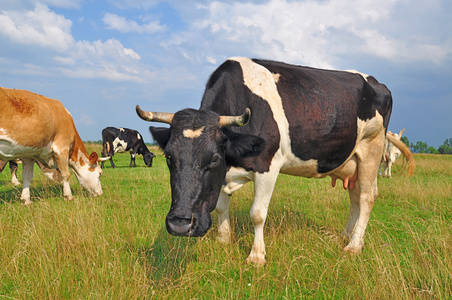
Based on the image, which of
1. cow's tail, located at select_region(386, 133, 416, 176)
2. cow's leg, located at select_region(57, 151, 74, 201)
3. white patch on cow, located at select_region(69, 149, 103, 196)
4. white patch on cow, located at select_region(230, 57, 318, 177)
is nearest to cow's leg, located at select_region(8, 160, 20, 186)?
white patch on cow, located at select_region(69, 149, 103, 196)

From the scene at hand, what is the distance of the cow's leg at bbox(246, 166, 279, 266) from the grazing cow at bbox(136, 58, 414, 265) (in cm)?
1

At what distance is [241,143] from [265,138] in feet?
1.61

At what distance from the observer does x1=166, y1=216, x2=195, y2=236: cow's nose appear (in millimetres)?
3164

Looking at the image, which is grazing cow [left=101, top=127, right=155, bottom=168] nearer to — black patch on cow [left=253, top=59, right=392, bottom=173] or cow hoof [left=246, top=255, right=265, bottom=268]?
black patch on cow [left=253, top=59, right=392, bottom=173]

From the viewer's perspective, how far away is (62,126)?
898 centimetres

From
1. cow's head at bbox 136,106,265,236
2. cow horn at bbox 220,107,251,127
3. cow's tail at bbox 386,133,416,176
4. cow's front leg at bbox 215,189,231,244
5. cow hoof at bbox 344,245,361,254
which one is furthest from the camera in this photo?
cow's tail at bbox 386,133,416,176

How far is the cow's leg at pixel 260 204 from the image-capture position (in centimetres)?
423

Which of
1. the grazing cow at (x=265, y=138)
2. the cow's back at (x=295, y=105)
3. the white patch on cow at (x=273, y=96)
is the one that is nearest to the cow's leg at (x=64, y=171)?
the grazing cow at (x=265, y=138)

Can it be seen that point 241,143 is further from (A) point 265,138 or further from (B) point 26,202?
(B) point 26,202

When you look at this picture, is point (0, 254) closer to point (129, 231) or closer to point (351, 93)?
point (129, 231)

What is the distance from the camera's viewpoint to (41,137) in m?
8.16

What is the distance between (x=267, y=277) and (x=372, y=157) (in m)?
2.97

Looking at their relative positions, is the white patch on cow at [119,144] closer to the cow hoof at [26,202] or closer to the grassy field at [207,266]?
the cow hoof at [26,202]

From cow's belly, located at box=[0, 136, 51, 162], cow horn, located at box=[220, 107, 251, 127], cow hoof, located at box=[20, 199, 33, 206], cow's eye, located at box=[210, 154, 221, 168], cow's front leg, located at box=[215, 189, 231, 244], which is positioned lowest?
cow hoof, located at box=[20, 199, 33, 206]
